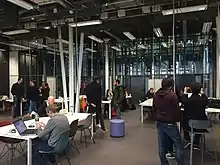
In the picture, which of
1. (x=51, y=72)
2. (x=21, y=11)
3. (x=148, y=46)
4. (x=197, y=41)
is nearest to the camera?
(x=21, y=11)

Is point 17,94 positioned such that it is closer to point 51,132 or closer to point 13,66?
point 13,66

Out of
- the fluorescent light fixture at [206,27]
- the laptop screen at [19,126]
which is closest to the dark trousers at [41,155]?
the laptop screen at [19,126]

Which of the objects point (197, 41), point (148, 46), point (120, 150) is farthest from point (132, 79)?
point (120, 150)

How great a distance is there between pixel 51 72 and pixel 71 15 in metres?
8.33

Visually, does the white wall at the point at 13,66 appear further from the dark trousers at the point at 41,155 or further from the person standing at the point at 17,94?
the dark trousers at the point at 41,155

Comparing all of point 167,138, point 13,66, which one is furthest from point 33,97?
point 167,138

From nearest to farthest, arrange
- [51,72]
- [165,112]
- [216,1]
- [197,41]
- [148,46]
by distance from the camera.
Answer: [165,112]
[216,1]
[197,41]
[148,46]
[51,72]

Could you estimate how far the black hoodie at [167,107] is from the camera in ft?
11.9

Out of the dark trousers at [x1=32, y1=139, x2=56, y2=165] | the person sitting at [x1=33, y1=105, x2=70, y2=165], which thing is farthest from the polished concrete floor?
the person sitting at [x1=33, y1=105, x2=70, y2=165]

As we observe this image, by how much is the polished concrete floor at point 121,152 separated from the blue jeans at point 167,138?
2.23 feet

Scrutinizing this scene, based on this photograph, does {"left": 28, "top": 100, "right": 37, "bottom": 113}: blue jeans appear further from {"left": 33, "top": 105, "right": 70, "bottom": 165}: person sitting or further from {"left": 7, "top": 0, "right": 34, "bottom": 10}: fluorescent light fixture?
{"left": 33, "top": 105, "right": 70, "bottom": 165}: person sitting

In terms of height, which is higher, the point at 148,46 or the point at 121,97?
the point at 148,46

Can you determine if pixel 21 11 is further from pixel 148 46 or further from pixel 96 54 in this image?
pixel 148 46

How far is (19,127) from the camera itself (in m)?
3.81
